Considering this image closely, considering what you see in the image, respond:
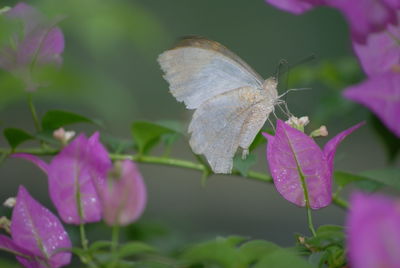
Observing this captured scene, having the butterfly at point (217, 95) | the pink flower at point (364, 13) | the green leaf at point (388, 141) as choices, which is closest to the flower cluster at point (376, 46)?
the pink flower at point (364, 13)

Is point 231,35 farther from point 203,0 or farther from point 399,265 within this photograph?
point 399,265

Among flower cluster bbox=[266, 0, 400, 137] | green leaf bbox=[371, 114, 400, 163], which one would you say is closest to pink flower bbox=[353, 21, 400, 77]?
flower cluster bbox=[266, 0, 400, 137]

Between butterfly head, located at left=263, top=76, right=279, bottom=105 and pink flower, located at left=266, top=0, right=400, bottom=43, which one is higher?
pink flower, located at left=266, top=0, right=400, bottom=43

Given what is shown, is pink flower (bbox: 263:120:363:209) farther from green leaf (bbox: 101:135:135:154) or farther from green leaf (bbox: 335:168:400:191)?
green leaf (bbox: 101:135:135:154)

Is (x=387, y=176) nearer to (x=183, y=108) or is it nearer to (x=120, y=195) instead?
(x=120, y=195)

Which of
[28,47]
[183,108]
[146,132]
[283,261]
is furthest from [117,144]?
[183,108]

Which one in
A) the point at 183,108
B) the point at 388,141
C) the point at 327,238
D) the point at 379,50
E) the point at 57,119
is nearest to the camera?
the point at 327,238

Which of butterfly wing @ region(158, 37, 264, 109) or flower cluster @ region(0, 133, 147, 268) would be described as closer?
flower cluster @ region(0, 133, 147, 268)
